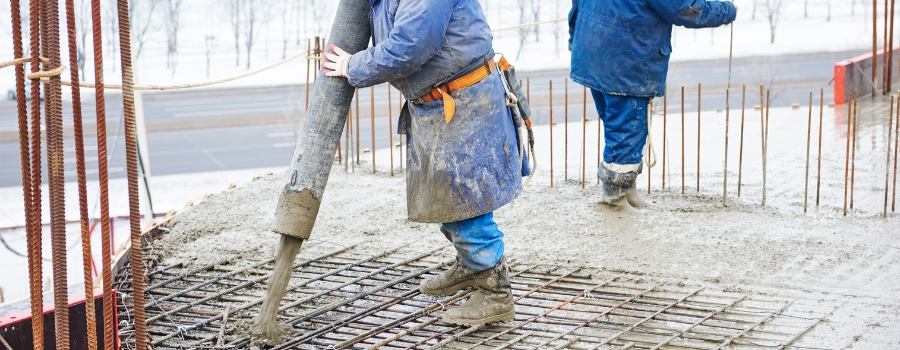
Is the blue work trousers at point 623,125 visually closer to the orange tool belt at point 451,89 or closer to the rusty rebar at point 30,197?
the orange tool belt at point 451,89

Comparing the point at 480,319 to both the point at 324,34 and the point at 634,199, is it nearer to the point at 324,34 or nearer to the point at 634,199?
the point at 634,199

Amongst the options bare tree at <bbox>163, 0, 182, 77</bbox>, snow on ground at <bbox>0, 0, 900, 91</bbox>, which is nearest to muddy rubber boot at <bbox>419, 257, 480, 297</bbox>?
snow on ground at <bbox>0, 0, 900, 91</bbox>

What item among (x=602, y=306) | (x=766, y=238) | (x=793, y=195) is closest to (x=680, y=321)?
(x=602, y=306)

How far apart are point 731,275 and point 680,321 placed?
695 millimetres

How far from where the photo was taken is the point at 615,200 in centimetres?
548

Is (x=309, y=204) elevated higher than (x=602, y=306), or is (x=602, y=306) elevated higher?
(x=309, y=204)

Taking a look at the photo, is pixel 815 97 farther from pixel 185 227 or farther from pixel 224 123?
pixel 185 227

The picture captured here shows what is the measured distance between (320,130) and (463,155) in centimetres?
58

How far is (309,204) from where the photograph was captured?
11.8 feet

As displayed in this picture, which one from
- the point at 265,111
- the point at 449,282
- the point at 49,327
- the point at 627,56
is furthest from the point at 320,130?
the point at 265,111

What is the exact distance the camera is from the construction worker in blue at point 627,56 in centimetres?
499

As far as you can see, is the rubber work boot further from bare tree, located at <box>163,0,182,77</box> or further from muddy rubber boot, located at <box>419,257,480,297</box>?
bare tree, located at <box>163,0,182,77</box>

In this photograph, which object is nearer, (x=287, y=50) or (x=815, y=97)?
(x=815, y=97)

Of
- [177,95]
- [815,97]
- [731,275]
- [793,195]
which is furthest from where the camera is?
[177,95]
